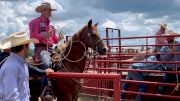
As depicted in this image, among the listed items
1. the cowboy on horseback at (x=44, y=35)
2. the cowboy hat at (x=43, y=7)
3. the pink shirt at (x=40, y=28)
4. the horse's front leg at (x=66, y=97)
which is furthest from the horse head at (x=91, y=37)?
the horse's front leg at (x=66, y=97)

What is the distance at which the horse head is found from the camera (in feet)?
25.6

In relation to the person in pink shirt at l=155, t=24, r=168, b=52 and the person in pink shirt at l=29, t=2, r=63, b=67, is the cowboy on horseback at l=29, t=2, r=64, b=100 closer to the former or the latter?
the person in pink shirt at l=29, t=2, r=63, b=67

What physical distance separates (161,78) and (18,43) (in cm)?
598

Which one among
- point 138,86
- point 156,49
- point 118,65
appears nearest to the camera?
point 156,49

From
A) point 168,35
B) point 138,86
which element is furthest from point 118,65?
point 168,35

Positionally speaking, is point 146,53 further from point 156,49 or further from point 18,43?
point 18,43

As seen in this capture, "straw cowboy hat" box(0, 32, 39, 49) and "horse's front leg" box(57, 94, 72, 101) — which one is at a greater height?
"straw cowboy hat" box(0, 32, 39, 49)

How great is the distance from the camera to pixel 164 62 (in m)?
8.23

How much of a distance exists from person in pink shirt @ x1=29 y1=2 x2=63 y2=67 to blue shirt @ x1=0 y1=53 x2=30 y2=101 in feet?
11.2

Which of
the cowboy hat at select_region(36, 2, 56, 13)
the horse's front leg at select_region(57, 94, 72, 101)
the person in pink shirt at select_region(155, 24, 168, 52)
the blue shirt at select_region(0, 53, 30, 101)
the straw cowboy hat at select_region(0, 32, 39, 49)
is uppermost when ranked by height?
the cowboy hat at select_region(36, 2, 56, 13)

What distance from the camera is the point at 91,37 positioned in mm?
7840

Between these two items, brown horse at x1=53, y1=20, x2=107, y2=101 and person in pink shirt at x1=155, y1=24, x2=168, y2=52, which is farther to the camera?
person in pink shirt at x1=155, y1=24, x2=168, y2=52

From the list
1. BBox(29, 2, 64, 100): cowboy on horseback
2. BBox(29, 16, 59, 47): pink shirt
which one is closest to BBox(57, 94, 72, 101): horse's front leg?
BBox(29, 2, 64, 100): cowboy on horseback

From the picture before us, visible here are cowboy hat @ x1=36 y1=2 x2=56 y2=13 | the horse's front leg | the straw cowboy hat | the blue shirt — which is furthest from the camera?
cowboy hat @ x1=36 y1=2 x2=56 y2=13
